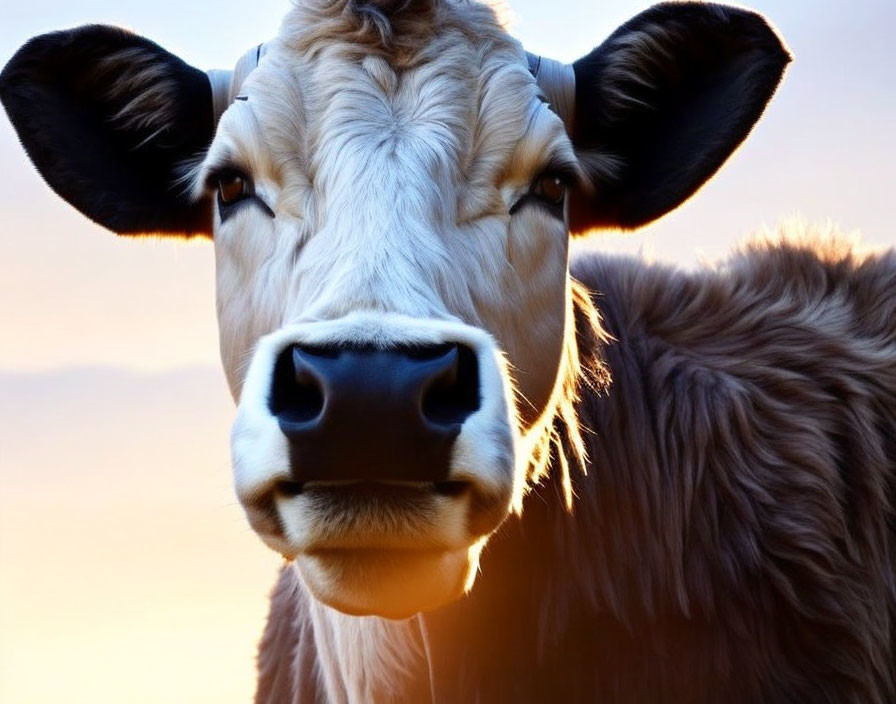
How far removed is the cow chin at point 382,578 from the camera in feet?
10.5

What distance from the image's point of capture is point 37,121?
472 centimetres

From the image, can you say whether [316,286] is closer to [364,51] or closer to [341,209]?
[341,209]

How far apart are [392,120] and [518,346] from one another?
2.58 ft

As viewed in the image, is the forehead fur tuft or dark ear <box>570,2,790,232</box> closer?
the forehead fur tuft

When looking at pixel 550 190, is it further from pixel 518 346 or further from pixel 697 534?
pixel 697 534

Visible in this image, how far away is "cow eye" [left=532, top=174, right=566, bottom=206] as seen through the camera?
4166 millimetres

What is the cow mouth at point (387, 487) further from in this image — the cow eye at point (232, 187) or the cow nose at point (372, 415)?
the cow eye at point (232, 187)

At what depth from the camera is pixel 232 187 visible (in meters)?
4.16

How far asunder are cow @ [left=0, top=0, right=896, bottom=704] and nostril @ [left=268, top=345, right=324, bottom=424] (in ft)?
0.03

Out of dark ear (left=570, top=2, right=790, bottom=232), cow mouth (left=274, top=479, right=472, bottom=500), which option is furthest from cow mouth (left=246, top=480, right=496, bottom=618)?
dark ear (left=570, top=2, right=790, bottom=232)

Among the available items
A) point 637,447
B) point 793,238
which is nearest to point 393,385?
point 637,447

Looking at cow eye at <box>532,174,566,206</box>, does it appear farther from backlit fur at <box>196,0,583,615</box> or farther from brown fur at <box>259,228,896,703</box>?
brown fur at <box>259,228,896,703</box>

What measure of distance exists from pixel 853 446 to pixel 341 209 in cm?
Result: 246

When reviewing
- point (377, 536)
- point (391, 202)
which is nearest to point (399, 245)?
point (391, 202)
